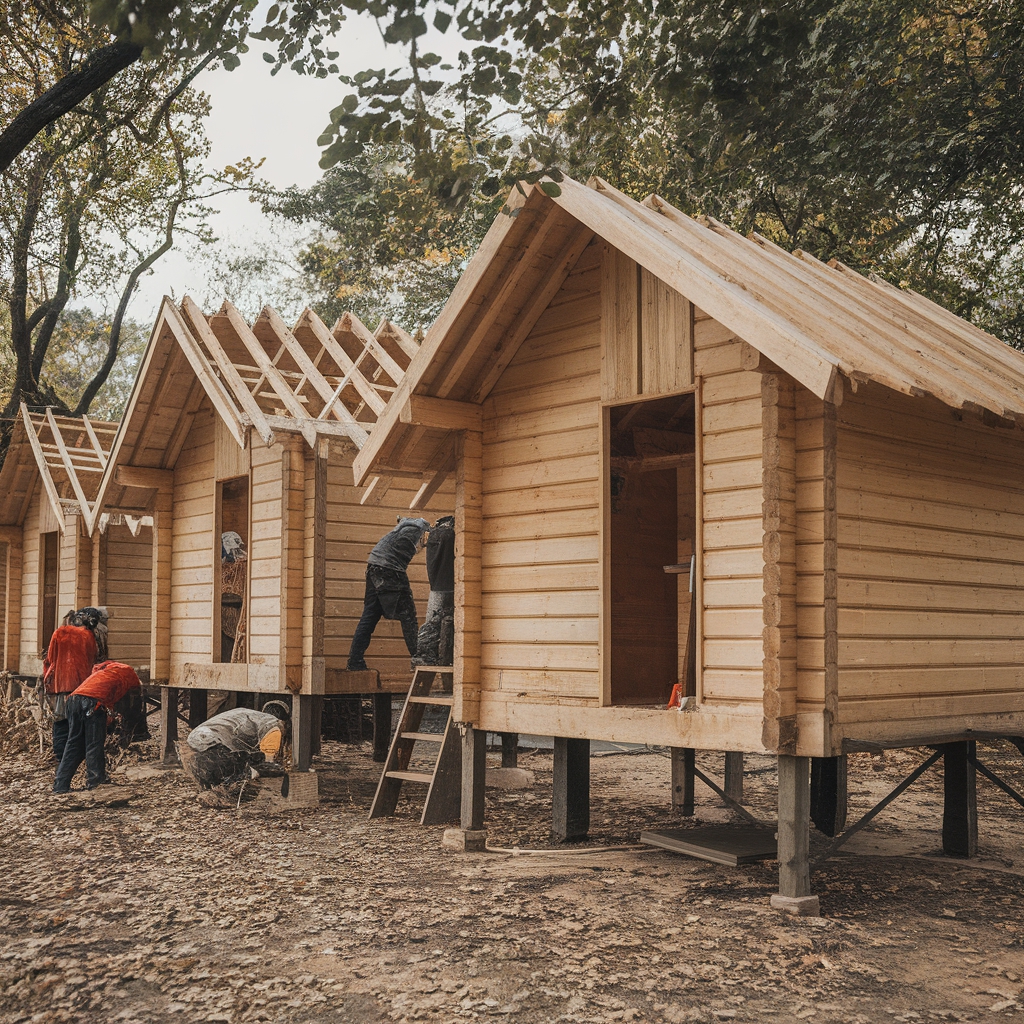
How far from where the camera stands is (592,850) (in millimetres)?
9664

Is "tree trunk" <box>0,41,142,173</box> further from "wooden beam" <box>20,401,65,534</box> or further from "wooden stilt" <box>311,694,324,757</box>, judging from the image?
"wooden beam" <box>20,401,65,534</box>

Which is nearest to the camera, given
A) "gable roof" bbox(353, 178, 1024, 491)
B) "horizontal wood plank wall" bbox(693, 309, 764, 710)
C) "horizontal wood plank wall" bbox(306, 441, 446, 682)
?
"gable roof" bbox(353, 178, 1024, 491)

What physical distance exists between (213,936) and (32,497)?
18119mm

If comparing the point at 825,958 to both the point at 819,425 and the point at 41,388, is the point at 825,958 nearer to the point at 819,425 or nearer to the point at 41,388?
the point at 819,425

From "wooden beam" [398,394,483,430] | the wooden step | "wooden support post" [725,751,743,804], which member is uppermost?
"wooden beam" [398,394,483,430]

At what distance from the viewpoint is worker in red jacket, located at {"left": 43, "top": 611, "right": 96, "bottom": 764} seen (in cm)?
1338

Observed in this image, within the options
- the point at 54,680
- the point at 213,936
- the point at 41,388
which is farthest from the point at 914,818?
the point at 41,388

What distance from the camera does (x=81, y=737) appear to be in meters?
13.0

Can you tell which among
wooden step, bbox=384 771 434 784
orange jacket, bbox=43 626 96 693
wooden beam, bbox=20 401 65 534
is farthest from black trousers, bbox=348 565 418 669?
wooden beam, bbox=20 401 65 534

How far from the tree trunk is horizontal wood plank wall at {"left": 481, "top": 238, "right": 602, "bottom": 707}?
4.14m

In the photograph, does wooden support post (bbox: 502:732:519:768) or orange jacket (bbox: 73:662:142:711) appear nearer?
orange jacket (bbox: 73:662:142:711)

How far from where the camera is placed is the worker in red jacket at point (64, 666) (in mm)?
13383

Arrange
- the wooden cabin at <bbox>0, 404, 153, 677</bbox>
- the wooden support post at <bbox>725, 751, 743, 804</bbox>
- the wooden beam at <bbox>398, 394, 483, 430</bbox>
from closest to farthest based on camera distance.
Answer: the wooden beam at <bbox>398, 394, 483, 430</bbox>, the wooden support post at <bbox>725, 751, 743, 804</bbox>, the wooden cabin at <bbox>0, 404, 153, 677</bbox>

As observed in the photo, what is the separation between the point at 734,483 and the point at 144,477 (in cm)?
1053
